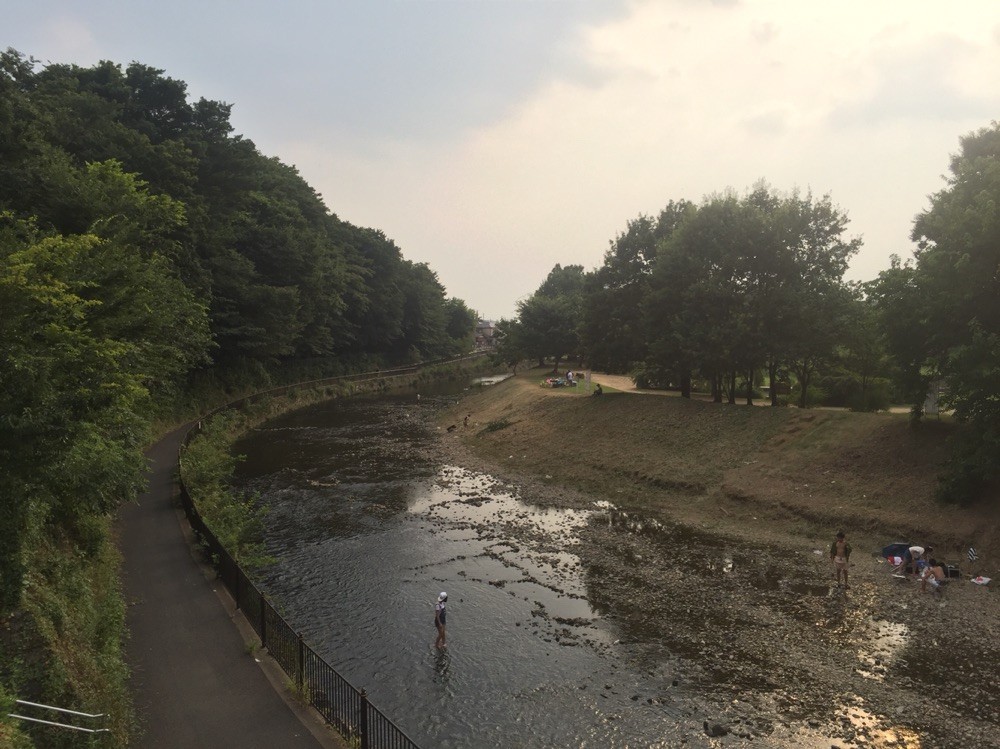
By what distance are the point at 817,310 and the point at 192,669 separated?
108ft

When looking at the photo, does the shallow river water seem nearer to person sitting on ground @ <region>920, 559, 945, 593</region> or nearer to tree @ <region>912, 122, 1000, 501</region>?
person sitting on ground @ <region>920, 559, 945, 593</region>

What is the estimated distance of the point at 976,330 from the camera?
19688 mm

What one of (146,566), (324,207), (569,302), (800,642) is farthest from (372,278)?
(800,642)

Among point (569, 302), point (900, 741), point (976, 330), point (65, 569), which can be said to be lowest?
point (900, 741)

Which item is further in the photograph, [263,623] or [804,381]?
[804,381]

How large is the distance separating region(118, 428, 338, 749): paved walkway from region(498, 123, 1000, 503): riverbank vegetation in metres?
21.8

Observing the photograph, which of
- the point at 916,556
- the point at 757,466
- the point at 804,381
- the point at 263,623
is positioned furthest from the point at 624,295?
the point at 263,623

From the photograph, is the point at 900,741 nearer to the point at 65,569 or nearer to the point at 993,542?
the point at 993,542

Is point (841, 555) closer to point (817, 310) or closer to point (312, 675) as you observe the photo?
point (312, 675)

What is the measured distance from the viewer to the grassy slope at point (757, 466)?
22328 millimetres

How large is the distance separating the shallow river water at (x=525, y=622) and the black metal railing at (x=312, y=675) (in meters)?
1.65

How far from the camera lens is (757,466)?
28844 mm

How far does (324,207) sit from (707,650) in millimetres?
86489

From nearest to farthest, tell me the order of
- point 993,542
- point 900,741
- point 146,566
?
point 900,741 → point 146,566 → point 993,542
